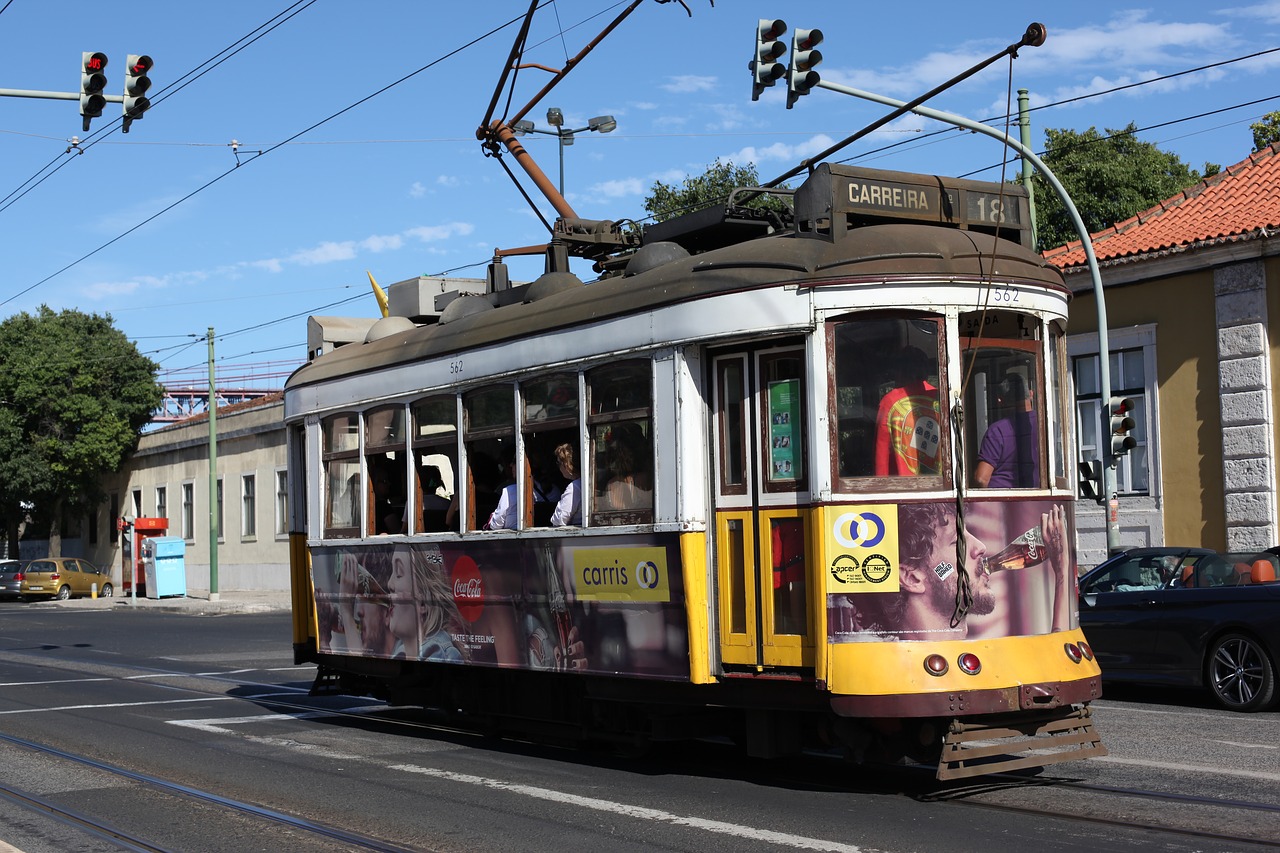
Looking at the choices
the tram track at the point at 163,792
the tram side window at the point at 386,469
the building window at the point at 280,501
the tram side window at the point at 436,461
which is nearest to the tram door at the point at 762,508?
the tram track at the point at 163,792

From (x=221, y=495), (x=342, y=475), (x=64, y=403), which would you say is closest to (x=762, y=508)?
(x=342, y=475)

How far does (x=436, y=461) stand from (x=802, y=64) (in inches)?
217

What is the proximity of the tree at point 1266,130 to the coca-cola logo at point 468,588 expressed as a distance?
31.3 meters

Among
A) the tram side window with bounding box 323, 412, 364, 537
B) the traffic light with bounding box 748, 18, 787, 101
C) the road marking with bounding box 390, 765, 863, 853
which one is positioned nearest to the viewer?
the road marking with bounding box 390, 765, 863, 853

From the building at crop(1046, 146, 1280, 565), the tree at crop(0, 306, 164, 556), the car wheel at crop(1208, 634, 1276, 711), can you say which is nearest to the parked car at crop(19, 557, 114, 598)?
the tree at crop(0, 306, 164, 556)

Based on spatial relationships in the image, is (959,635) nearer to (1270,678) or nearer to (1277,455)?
(1270,678)

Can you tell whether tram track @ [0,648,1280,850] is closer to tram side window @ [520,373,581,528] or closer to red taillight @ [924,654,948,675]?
red taillight @ [924,654,948,675]

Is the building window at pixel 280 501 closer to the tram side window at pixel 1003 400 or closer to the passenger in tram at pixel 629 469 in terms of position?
the passenger in tram at pixel 629 469

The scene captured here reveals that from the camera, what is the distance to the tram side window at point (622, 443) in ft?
30.1

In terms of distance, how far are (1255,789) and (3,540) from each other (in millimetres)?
64151

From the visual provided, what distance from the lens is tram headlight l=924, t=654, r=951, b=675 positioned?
7.95 metres

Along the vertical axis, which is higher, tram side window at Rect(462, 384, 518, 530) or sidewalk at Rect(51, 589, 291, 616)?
tram side window at Rect(462, 384, 518, 530)

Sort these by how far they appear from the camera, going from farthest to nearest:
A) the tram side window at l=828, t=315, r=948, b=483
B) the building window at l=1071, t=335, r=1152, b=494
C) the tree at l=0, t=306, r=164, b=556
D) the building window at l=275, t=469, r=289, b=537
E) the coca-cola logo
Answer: the tree at l=0, t=306, r=164, b=556 < the building window at l=275, t=469, r=289, b=537 < the building window at l=1071, t=335, r=1152, b=494 < the coca-cola logo < the tram side window at l=828, t=315, r=948, b=483

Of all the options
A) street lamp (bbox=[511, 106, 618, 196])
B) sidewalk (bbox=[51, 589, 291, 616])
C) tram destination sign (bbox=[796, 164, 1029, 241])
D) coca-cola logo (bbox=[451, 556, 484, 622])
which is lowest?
sidewalk (bbox=[51, 589, 291, 616])
